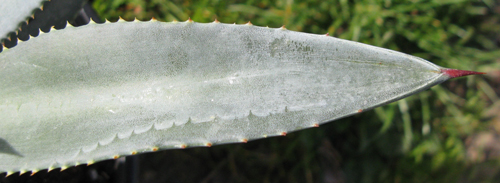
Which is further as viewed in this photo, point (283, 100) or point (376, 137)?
point (376, 137)

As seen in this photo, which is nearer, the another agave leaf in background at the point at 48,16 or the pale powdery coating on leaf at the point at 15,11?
the pale powdery coating on leaf at the point at 15,11

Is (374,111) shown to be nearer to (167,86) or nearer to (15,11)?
(167,86)

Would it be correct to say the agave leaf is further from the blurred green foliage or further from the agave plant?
the blurred green foliage

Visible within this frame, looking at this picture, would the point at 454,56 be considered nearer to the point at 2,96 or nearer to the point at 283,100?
the point at 283,100

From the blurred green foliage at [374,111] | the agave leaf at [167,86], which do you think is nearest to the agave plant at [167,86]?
the agave leaf at [167,86]

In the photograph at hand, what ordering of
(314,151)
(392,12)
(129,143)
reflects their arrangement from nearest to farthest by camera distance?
(129,143)
(392,12)
(314,151)

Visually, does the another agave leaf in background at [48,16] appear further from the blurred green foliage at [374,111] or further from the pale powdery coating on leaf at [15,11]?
the blurred green foliage at [374,111]

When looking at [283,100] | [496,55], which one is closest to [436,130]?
[496,55]

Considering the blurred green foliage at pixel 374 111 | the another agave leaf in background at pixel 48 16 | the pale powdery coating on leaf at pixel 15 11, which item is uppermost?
the pale powdery coating on leaf at pixel 15 11
